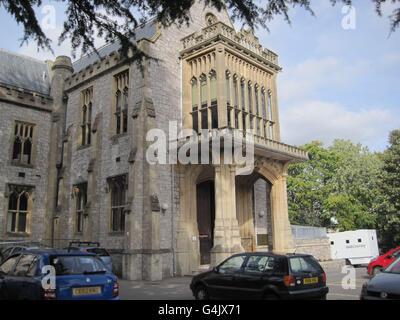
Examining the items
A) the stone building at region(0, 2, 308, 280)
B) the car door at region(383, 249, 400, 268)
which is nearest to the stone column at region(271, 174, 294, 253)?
the stone building at region(0, 2, 308, 280)

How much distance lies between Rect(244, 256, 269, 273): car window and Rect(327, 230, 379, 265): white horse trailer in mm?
19019

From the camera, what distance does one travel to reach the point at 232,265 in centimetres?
993

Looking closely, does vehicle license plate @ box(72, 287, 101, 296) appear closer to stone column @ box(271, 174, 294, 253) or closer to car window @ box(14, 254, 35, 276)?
car window @ box(14, 254, 35, 276)

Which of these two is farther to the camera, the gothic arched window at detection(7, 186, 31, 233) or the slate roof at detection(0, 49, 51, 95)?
the slate roof at detection(0, 49, 51, 95)

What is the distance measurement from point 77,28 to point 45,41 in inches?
32.8

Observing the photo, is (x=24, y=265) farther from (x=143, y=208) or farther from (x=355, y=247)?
(x=355, y=247)

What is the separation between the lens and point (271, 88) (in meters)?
23.5

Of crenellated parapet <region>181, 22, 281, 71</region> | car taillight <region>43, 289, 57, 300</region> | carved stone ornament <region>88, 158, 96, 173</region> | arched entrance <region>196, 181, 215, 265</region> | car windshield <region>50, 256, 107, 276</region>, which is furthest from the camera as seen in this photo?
arched entrance <region>196, 181, 215, 265</region>

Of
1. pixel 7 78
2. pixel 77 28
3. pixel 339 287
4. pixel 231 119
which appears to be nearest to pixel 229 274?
pixel 339 287

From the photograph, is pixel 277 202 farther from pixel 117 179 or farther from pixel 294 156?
pixel 117 179

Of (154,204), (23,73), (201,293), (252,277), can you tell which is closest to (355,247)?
(154,204)

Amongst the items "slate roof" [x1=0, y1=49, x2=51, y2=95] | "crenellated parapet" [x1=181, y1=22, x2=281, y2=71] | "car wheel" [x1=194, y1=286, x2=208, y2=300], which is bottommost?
"car wheel" [x1=194, y1=286, x2=208, y2=300]

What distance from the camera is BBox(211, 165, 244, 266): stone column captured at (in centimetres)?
1777

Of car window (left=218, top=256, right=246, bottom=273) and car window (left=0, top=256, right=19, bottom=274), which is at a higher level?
car window (left=0, top=256, right=19, bottom=274)
